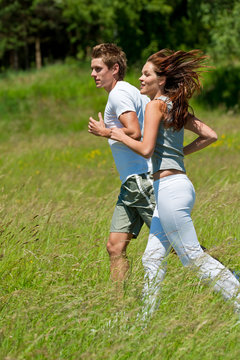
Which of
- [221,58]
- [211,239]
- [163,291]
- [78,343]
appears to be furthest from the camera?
[221,58]

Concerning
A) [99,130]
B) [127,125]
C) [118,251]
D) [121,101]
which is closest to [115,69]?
[121,101]

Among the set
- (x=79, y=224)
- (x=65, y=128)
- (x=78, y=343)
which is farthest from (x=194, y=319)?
(x=65, y=128)

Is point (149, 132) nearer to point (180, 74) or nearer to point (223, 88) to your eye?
point (180, 74)

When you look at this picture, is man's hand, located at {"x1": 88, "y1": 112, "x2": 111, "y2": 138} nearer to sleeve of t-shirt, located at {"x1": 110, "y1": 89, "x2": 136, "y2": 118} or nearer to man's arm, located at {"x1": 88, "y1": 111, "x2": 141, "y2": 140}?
man's arm, located at {"x1": 88, "y1": 111, "x2": 141, "y2": 140}

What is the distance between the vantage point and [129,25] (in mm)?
27016

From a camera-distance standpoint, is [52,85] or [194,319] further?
[52,85]

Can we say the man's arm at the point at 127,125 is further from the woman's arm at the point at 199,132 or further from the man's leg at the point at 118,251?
the man's leg at the point at 118,251

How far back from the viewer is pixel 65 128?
19750 millimetres

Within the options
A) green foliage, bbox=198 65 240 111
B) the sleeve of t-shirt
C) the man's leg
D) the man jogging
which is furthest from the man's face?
green foliage, bbox=198 65 240 111

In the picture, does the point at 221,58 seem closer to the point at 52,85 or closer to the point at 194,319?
the point at 52,85

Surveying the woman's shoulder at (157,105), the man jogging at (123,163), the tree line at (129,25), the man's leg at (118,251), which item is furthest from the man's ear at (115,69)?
the tree line at (129,25)

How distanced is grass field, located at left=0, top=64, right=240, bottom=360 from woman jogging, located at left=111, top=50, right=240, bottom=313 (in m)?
0.10

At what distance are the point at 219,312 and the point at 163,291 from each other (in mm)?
430

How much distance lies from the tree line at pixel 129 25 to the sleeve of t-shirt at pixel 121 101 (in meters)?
10.6
